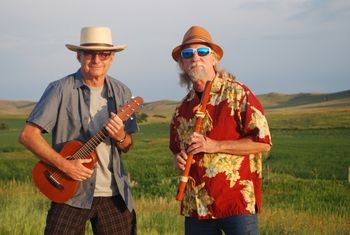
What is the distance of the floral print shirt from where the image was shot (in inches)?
149

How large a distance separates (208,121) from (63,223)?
1471 millimetres

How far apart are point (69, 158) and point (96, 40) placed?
3.32ft

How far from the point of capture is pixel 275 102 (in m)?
151

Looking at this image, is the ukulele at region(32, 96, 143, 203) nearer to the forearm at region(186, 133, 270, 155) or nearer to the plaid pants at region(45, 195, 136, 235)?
the plaid pants at region(45, 195, 136, 235)

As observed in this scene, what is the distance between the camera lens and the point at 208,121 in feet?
12.7

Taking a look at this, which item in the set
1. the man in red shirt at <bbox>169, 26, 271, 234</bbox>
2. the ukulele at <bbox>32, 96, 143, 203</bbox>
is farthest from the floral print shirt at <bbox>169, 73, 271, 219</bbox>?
the ukulele at <bbox>32, 96, 143, 203</bbox>

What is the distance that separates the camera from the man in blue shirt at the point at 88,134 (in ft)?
14.0

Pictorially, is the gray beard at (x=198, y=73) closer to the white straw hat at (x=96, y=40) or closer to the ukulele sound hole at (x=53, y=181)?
the white straw hat at (x=96, y=40)

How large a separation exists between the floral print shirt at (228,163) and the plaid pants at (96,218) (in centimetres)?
78

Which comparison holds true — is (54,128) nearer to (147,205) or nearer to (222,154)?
(222,154)

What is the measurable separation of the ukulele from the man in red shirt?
59 cm

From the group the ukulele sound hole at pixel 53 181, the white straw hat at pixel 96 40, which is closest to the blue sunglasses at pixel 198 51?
the white straw hat at pixel 96 40

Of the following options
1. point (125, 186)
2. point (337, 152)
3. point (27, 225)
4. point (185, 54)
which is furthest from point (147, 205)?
point (337, 152)

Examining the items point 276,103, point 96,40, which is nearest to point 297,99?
point 276,103
